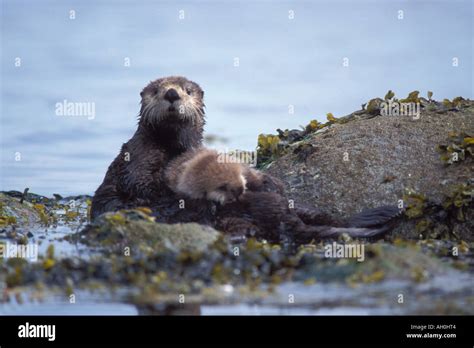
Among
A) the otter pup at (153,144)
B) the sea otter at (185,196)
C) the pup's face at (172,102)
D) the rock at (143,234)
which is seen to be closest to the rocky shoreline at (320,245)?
the rock at (143,234)

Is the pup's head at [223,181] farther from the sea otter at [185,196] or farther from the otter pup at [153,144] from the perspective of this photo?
the otter pup at [153,144]

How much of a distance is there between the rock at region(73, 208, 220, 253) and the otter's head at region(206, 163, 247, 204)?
23.3 inches

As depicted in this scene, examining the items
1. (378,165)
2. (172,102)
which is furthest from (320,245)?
(172,102)

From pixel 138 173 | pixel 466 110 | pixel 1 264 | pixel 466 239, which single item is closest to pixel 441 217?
pixel 466 239

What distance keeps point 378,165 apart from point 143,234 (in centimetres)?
359

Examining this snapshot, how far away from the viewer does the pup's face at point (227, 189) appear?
777cm

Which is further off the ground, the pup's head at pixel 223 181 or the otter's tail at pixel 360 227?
the pup's head at pixel 223 181

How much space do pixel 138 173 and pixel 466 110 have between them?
478 centimetres

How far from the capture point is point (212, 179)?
Result: 774 cm

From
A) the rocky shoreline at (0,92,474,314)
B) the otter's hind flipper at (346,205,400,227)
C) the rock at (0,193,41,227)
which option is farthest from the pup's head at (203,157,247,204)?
the rock at (0,193,41,227)

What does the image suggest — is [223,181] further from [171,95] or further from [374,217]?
[374,217]
